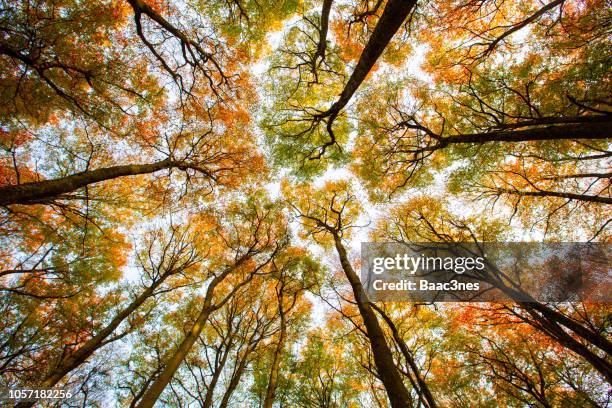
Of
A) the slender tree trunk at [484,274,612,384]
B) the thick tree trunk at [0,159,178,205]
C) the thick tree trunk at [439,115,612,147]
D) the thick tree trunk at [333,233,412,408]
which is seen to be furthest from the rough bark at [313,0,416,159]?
the slender tree trunk at [484,274,612,384]

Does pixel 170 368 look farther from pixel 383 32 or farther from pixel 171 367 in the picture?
pixel 383 32

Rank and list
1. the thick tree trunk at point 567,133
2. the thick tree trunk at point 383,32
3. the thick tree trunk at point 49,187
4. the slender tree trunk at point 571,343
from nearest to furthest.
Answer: the thick tree trunk at point 383,32, the thick tree trunk at point 567,133, the thick tree trunk at point 49,187, the slender tree trunk at point 571,343

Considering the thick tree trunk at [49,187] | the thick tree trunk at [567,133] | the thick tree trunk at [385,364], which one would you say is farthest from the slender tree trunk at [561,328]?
the thick tree trunk at [49,187]

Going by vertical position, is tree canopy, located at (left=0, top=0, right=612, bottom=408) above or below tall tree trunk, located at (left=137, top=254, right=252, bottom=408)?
above

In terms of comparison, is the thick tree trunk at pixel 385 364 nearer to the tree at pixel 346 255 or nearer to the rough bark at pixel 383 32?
the tree at pixel 346 255

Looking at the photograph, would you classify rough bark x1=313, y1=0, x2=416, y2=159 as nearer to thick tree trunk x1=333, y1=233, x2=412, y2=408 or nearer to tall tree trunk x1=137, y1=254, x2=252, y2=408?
thick tree trunk x1=333, y1=233, x2=412, y2=408

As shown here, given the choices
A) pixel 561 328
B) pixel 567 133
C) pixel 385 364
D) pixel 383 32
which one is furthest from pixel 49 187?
pixel 561 328

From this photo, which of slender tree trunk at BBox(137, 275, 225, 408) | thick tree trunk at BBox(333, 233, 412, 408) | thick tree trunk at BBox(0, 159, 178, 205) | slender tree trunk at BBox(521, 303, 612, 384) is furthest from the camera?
slender tree trunk at BBox(521, 303, 612, 384)

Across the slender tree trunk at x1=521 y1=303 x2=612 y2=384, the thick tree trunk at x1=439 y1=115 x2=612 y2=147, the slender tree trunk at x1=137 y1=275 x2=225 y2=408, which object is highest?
the thick tree trunk at x1=439 y1=115 x2=612 y2=147

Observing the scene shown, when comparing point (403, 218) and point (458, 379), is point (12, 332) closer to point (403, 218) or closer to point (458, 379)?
point (403, 218)

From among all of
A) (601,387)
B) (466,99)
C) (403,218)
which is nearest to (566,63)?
(466,99)

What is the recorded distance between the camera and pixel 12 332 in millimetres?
9461

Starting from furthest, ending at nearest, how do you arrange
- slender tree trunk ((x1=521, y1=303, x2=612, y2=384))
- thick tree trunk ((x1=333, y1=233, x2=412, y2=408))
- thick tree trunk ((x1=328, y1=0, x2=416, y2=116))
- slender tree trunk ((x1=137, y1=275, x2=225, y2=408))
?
slender tree trunk ((x1=521, y1=303, x2=612, y2=384))
slender tree trunk ((x1=137, y1=275, x2=225, y2=408))
thick tree trunk ((x1=333, y1=233, x2=412, y2=408))
thick tree trunk ((x1=328, y1=0, x2=416, y2=116))

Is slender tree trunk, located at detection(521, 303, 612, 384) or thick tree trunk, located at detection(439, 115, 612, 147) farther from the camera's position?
slender tree trunk, located at detection(521, 303, 612, 384)
